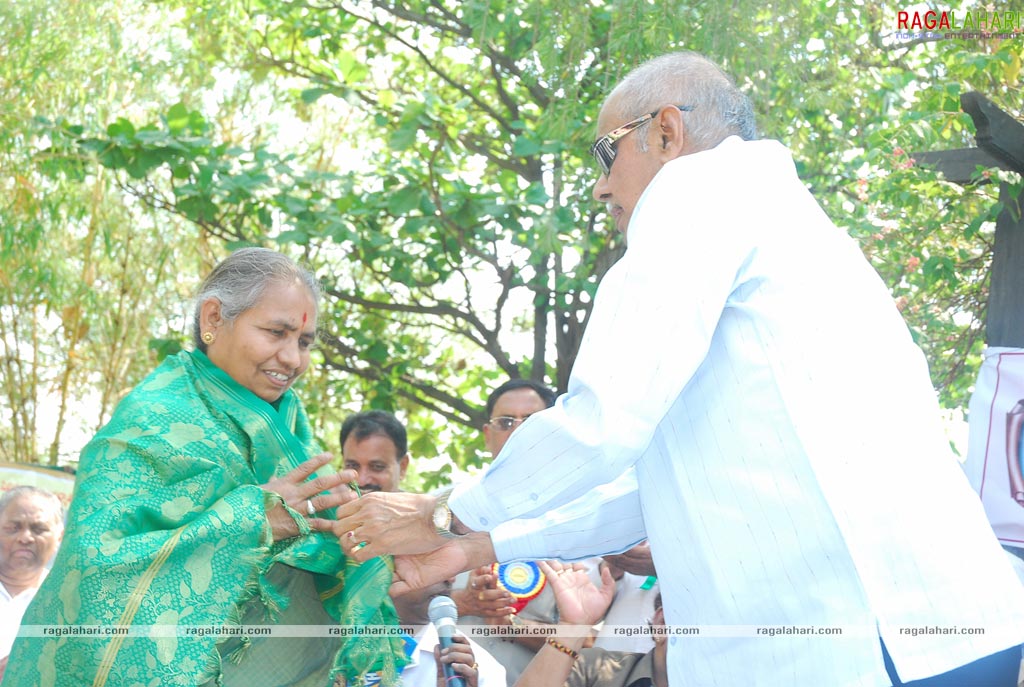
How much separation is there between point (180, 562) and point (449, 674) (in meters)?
0.97

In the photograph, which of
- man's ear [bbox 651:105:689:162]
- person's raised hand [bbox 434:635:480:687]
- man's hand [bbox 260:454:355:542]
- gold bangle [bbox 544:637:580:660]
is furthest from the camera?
gold bangle [bbox 544:637:580:660]

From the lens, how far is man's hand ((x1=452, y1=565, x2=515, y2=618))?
163 inches

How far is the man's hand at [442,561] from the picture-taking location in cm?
279

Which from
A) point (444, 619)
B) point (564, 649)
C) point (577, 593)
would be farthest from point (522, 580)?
point (444, 619)

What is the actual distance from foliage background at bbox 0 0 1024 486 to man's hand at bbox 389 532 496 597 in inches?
127

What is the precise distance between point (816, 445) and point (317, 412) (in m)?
6.55

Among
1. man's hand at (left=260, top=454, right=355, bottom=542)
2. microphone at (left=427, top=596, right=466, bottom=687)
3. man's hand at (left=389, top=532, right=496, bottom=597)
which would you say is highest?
man's hand at (left=260, top=454, right=355, bottom=542)

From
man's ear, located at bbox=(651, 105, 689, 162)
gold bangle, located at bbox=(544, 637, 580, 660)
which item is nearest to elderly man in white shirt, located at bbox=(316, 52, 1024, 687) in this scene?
man's ear, located at bbox=(651, 105, 689, 162)

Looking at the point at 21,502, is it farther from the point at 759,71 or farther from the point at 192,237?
the point at 759,71

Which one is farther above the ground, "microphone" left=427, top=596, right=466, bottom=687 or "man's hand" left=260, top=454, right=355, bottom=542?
"man's hand" left=260, top=454, right=355, bottom=542

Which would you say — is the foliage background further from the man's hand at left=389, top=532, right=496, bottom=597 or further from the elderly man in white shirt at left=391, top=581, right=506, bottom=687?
the man's hand at left=389, top=532, right=496, bottom=597

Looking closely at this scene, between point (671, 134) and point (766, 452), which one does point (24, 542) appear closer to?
point (671, 134)

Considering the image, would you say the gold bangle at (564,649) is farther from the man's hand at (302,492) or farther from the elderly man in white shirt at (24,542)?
the elderly man in white shirt at (24,542)

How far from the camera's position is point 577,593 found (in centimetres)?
398
